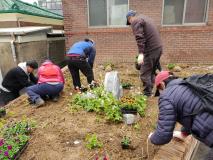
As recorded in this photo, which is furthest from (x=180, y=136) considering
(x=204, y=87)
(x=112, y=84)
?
(x=112, y=84)

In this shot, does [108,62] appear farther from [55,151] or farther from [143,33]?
[55,151]

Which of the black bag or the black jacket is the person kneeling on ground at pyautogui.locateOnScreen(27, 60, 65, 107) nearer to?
the black jacket

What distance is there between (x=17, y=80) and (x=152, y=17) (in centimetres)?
543

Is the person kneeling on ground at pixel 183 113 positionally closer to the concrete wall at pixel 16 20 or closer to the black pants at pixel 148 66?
the black pants at pixel 148 66

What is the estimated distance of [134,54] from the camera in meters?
9.20

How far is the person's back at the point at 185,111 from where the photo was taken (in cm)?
Answer: 220

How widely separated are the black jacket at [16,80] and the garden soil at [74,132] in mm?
465

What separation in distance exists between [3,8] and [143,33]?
7744 millimetres

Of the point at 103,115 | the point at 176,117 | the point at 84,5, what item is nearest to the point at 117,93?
the point at 103,115

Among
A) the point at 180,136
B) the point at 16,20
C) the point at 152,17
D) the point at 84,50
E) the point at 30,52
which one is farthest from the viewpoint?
the point at 16,20

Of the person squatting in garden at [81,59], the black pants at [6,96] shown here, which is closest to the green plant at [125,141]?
the person squatting in garden at [81,59]

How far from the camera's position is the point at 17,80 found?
231 inches

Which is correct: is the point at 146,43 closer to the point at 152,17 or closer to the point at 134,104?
the point at 134,104

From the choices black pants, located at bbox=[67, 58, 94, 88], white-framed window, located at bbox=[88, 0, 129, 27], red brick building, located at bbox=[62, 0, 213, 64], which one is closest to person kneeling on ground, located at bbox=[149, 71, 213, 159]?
black pants, located at bbox=[67, 58, 94, 88]
